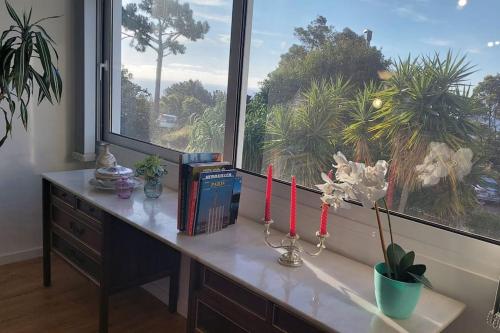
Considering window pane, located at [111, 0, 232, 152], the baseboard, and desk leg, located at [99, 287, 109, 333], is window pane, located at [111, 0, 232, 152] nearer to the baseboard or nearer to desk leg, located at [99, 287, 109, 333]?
desk leg, located at [99, 287, 109, 333]

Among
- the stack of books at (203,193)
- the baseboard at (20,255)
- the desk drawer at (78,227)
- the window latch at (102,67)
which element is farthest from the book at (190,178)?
the baseboard at (20,255)

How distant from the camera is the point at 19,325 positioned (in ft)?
6.98

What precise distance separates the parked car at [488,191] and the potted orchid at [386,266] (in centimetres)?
34

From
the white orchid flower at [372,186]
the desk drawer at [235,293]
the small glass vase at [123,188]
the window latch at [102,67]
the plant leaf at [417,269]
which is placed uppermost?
the window latch at [102,67]

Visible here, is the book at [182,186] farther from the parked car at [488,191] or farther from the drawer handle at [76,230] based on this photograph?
the parked car at [488,191]

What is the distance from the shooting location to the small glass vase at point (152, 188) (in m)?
2.06

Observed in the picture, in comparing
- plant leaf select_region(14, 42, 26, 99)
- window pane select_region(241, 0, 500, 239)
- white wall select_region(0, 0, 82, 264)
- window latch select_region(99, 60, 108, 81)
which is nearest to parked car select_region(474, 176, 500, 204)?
window pane select_region(241, 0, 500, 239)

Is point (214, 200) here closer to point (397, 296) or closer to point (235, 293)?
point (235, 293)

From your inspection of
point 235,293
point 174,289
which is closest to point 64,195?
point 174,289

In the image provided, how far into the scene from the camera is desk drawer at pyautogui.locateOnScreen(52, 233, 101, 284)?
2047 mm

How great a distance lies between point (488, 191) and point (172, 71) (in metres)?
1.78

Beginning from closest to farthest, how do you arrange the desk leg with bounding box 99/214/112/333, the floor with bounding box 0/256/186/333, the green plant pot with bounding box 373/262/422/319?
the green plant pot with bounding box 373/262/422/319, the desk leg with bounding box 99/214/112/333, the floor with bounding box 0/256/186/333

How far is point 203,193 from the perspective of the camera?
1.62 meters

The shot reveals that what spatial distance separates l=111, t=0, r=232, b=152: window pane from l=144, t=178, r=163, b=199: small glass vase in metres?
0.36
